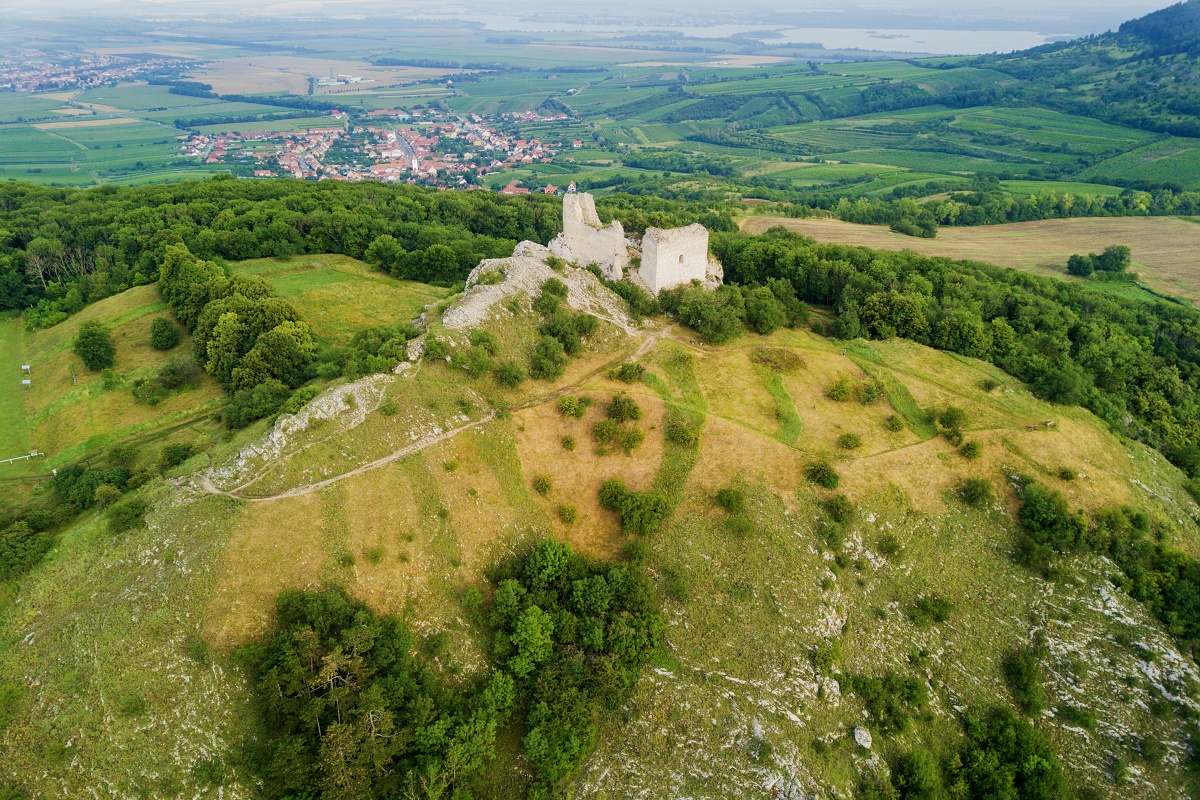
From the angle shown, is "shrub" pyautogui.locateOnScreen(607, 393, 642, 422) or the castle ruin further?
the castle ruin

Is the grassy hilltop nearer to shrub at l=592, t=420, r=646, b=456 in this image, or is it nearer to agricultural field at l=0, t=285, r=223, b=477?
shrub at l=592, t=420, r=646, b=456

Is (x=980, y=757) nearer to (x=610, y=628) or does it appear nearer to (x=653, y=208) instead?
(x=610, y=628)

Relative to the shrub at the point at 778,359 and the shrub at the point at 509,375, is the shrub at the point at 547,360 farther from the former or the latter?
the shrub at the point at 778,359

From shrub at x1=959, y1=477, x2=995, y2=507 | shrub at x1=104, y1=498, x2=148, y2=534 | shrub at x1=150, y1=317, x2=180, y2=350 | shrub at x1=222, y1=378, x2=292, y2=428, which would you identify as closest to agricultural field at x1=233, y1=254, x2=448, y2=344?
shrub at x1=150, y1=317, x2=180, y2=350

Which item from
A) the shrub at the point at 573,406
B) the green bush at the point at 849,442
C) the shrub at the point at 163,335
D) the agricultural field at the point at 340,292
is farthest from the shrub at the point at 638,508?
the shrub at the point at 163,335

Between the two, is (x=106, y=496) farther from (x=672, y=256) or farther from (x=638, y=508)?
(x=672, y=256)
